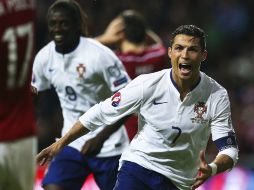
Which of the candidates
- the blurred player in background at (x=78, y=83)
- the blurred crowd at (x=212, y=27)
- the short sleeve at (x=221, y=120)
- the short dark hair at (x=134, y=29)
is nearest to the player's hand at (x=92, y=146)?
the blurred player in background at (x=78, y=83)

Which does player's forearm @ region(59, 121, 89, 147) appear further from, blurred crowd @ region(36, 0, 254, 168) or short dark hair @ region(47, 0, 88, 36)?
blurred crowd @ region(36, 0, 254, 168)

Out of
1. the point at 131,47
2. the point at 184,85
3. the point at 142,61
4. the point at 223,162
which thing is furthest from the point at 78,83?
the point at 131,47

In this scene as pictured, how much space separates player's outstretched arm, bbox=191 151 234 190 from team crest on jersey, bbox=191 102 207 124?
311 millimetres

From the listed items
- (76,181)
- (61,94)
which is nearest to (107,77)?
(61,94)

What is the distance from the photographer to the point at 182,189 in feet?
17.3

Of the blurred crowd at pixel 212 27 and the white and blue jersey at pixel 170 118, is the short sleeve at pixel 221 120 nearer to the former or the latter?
the white and blue jersey at pixel 170 118

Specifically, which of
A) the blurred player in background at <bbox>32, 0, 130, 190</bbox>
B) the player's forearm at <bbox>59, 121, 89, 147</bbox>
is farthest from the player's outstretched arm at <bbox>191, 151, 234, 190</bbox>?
the blurred player in background at <bbox>32, 0, 130, 190</bbox>

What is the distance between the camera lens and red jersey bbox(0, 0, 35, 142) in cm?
386

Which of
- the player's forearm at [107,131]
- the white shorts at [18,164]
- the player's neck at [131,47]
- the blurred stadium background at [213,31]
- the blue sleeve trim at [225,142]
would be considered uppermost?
the white shorts at [18,164]

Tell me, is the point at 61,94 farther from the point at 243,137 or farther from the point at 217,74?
the point at 217,74

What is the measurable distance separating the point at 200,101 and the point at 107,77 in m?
1.12

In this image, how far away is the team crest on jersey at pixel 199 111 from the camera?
5.12 metres

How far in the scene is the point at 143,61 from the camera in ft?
26.6

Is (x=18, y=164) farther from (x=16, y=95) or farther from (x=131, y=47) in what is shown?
(x=131, y=47)
